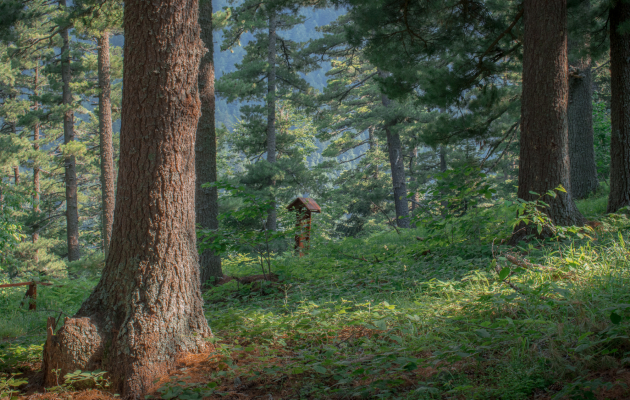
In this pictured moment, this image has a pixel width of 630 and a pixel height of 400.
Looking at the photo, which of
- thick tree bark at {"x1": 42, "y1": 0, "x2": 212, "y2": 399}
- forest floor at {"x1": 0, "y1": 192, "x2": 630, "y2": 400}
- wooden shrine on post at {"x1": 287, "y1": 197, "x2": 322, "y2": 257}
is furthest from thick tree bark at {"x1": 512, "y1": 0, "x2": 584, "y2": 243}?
thick tree bark at {"x1": 42, "y1": 0, "x2": 212, "y2": 399}

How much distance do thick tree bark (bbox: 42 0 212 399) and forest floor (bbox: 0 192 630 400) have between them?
28cm

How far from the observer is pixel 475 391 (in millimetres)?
1987

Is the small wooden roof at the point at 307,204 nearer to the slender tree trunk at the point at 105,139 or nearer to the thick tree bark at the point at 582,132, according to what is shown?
the thick tree bark at the point at 582,132

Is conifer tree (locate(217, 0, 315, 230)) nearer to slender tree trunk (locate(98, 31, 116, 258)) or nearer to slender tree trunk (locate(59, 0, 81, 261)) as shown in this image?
slender tree trunk (locate(98, 31, 116, 258))

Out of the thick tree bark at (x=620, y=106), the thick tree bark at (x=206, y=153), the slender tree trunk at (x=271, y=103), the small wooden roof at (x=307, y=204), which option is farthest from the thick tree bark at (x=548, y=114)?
the slender tree trunk at (x=271, y=103)

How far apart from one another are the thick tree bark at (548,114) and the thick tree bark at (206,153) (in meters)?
4.64

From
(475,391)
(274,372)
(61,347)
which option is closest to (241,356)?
(274,372)

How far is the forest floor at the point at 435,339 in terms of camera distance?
2070 millimetres

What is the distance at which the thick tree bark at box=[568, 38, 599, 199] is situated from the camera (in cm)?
872

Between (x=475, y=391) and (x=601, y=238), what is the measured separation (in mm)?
3701

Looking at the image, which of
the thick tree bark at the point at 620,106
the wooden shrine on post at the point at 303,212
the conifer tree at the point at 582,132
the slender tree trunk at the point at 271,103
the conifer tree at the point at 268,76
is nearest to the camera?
the thick tree bark at the point at 620,106

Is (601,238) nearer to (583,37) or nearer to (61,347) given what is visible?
(583,37)

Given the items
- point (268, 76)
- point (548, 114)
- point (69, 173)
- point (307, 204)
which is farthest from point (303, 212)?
point (69, 173)

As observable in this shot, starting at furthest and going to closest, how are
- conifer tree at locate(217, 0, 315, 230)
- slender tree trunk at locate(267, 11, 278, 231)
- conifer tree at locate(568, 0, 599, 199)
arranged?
1. slender tree trunk at locate(267, 11, 278, 231)
2. conifer tree at locate(217, 0, 315, 230)
3. conifer tree at locate(568, 0, 599, 199)
